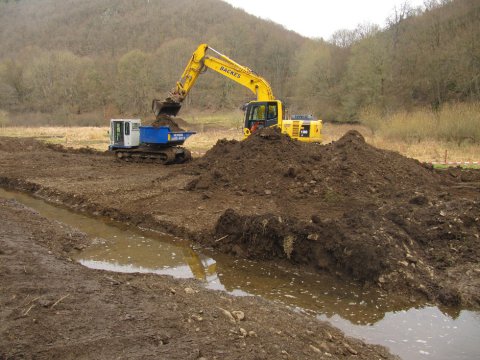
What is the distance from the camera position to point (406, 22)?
4931cm

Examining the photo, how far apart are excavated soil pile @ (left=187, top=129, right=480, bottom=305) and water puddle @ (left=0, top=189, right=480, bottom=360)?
33 centimetres

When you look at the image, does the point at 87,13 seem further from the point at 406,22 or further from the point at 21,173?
the point at 21,173

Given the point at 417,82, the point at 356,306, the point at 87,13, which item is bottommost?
the point at 356,306

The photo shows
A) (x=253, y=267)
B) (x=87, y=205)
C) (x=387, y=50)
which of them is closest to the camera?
(x=253, y=267)

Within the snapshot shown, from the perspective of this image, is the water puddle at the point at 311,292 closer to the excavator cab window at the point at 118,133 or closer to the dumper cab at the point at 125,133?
the dumper cab at the point at 125,133

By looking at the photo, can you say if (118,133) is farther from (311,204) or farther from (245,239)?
(245,239)

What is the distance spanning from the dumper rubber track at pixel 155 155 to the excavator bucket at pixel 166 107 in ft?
5.14

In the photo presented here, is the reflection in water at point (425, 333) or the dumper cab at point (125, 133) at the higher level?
the dumper cab at point (125, 133)

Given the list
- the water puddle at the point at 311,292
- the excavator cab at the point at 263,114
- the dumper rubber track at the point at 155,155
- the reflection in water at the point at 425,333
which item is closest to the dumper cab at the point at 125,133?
the dumper rubber track at the point at 155,155

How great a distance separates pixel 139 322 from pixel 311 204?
6.45 meters

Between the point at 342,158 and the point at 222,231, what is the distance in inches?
201

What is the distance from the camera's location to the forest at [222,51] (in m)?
35.4

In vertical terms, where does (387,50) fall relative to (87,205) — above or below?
above

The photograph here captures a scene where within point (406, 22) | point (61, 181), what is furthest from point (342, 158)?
point (406, 22)
